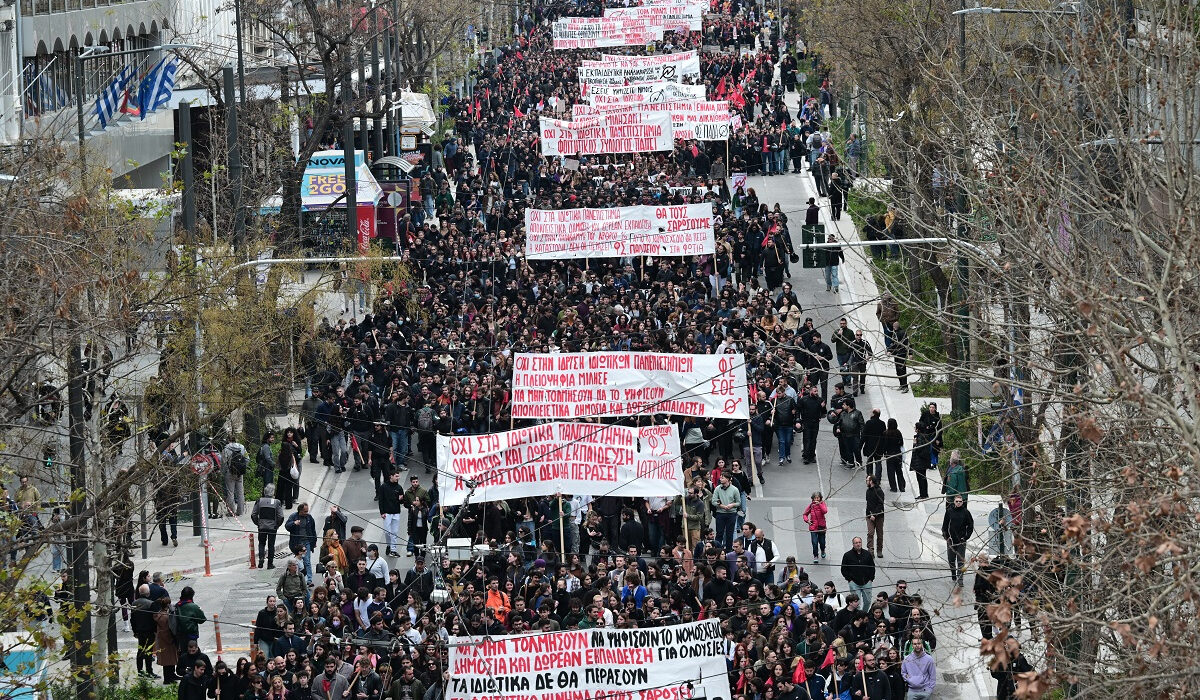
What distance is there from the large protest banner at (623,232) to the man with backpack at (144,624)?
52.8 feet

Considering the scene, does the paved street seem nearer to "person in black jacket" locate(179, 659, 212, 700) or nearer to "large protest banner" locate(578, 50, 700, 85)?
"person in black jacket" locate(179, 659, 212, 700)

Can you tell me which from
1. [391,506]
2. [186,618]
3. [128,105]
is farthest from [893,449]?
[128,105]

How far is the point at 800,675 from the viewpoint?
19578 mm

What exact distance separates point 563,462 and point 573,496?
1.48m

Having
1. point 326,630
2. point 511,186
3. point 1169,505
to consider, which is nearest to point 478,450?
point 326,630

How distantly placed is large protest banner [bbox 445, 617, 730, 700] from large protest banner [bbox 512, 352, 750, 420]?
7.86 metres

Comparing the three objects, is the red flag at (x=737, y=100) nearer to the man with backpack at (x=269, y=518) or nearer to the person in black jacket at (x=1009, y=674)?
the man with backpack at (x=269, y=518)

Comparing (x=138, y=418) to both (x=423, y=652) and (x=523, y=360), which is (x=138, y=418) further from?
(x=423, y=652)

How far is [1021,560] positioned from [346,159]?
→ 90.2ft

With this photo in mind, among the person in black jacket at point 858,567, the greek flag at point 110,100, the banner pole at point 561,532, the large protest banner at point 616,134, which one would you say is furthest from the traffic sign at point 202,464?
the large protest banner at point 616,134

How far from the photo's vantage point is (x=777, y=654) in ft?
65.1

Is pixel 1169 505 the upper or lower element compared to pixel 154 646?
upper

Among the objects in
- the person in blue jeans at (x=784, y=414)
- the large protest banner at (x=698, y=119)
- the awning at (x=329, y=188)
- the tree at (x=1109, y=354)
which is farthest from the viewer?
the large protest banner at (x=698, y=119)

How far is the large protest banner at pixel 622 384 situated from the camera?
27.5 meters
